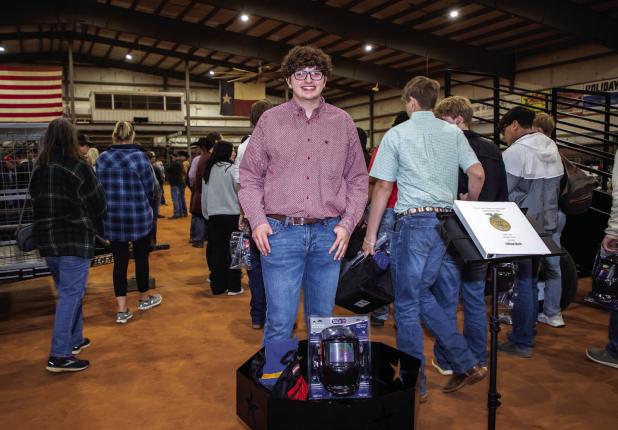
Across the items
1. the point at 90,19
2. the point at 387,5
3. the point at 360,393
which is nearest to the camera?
the point at 360,393

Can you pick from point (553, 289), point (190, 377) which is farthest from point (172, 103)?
point (190, 377)

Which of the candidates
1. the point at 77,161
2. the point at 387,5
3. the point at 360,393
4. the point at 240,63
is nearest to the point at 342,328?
the point at 360,393

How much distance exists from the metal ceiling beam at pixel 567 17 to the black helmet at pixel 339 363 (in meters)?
10.6

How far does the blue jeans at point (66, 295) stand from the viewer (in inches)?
126

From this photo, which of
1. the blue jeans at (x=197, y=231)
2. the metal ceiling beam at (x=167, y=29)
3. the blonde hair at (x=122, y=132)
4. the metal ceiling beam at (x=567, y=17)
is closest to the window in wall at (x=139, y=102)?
the metal ceiling beam at (x=167, y=29)

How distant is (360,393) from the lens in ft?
7.03

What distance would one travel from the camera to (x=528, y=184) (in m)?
3.64

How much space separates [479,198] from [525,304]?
3.05 ft

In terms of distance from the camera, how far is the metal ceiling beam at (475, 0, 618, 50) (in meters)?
11.2

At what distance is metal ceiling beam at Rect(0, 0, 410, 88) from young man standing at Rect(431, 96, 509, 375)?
1536cm

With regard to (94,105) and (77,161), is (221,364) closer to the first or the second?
(77,161)

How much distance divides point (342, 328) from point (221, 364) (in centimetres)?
148

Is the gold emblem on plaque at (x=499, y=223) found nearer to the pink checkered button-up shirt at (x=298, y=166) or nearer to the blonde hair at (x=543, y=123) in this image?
the pink checkered button-up shirt at (x=298, y=166)

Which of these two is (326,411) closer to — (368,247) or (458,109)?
(368,247)
